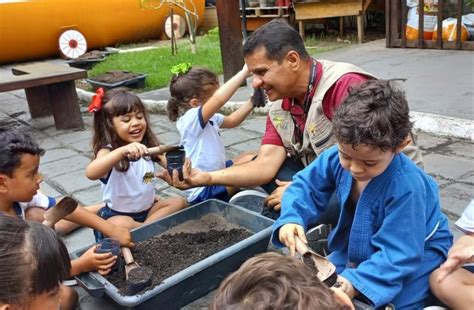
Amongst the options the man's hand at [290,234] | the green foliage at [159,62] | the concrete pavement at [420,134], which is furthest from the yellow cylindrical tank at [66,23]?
the man's hand at [290,234]

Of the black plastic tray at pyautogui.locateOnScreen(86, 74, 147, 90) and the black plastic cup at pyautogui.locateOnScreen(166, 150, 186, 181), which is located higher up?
the black plastic cup at pyautogui.locateOnScreen(166, 150, 186, 181)

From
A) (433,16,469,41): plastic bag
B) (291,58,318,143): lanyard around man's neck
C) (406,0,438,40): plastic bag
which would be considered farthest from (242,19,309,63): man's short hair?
(406,0,438,40): plastic bag

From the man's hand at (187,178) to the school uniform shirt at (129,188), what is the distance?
0.28 meters

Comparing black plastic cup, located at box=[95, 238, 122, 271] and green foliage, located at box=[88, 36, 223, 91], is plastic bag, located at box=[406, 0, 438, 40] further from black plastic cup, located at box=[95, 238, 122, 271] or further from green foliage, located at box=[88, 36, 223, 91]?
black plastic cup, located at box=[95, 238, 122, 271]

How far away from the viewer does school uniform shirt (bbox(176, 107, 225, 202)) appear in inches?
118

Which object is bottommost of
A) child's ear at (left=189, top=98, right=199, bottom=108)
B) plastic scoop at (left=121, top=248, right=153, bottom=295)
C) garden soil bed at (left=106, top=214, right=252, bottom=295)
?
garden soil bed at (left=106, top=214, right=252, bottom=295)

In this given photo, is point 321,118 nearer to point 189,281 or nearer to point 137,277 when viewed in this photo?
point 189,281

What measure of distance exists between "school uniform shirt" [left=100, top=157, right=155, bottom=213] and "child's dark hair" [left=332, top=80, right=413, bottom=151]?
4.40ft

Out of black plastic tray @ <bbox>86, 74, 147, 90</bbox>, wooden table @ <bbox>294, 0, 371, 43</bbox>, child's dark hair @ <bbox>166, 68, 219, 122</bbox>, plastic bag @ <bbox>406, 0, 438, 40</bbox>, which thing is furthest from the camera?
wooden table @ <bbox>294, 0, 371, 43</bbox>

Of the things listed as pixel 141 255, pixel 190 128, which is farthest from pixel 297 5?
pixel 141 255

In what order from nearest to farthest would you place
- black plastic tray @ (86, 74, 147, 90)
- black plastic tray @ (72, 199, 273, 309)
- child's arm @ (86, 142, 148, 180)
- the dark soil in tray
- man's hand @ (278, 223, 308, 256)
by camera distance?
man's hand @ (278, 223, 308, 256), black plastic tray @ (72, 199, 273, 309), child's arm @ (86, 142, 148, 180), black plastic tray @ (86, 74, 147, 90), the dark soil in tray

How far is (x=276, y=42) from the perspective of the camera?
2.42 meters

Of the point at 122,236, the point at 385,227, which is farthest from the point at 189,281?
the point at 385,227

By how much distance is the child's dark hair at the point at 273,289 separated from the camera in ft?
3.05
